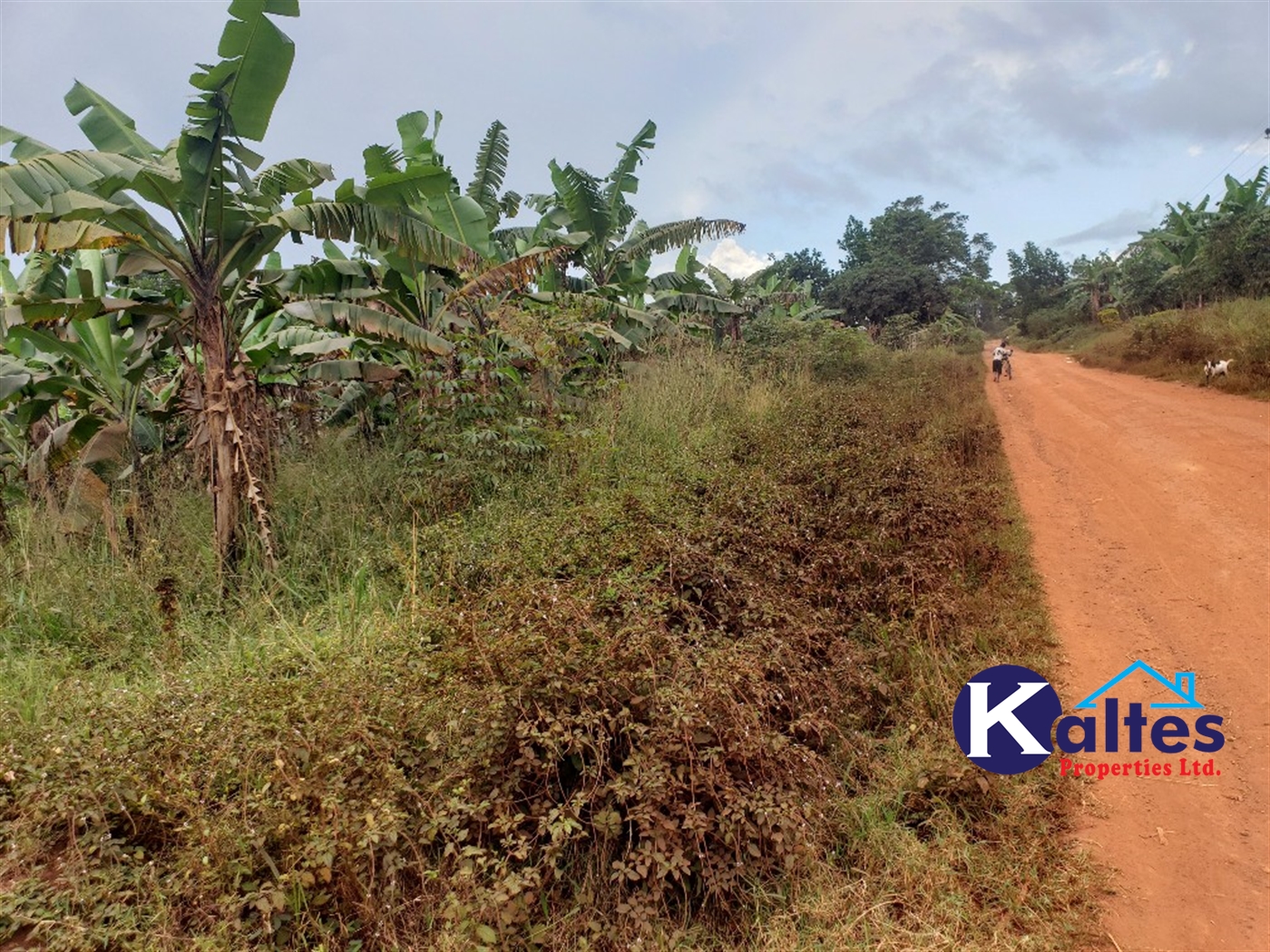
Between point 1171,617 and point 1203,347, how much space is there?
1093cm

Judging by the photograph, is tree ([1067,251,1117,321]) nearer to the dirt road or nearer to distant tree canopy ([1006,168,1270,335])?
distant tree canopy ([1006,168,1270,335])

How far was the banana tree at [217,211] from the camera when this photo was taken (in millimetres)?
4383

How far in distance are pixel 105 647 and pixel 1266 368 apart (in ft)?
44.1

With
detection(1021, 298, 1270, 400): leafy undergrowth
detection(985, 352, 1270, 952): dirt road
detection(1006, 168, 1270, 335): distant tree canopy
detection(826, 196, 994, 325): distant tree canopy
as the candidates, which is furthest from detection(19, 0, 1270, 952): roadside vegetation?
detection(826, 196, 994, 325): distant tree canopy

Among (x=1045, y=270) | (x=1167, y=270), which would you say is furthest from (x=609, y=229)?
(x=1045, y=270)

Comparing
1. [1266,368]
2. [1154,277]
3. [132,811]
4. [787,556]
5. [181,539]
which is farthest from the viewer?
[1154,277]

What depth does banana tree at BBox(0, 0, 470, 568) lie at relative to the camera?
438 centimetres

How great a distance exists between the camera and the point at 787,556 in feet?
13.8

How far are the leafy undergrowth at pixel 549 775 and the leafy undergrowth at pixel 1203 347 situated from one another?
915cm

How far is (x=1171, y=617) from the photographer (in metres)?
4.34

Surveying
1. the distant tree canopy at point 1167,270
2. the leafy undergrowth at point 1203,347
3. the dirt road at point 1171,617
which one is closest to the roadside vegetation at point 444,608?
the dirt road at point 1171,617

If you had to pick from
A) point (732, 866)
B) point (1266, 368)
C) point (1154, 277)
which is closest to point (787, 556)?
point (732, 866)

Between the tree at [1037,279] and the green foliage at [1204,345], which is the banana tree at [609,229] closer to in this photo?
the green foliage at [1204,345]

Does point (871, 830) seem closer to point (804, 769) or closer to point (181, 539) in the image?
point (804, 769)
